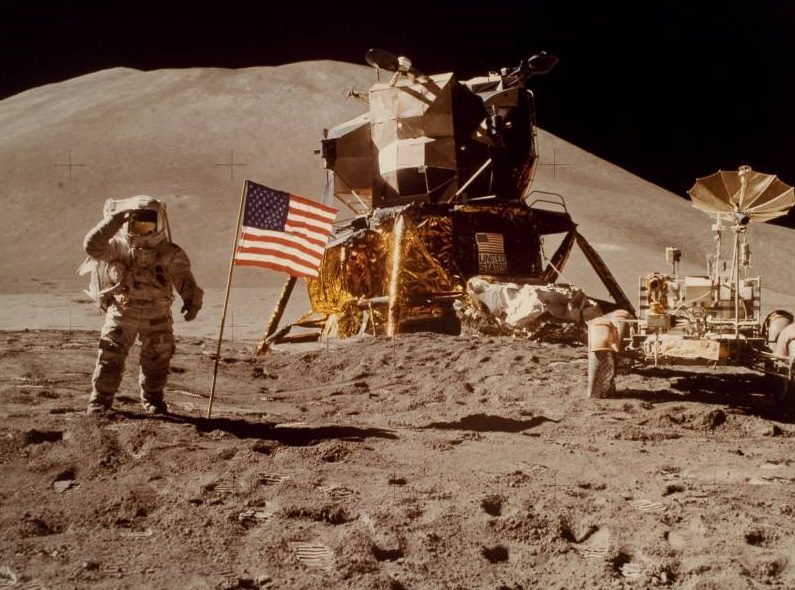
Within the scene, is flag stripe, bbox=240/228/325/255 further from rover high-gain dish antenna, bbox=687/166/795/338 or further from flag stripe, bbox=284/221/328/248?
rover high-gain dish antenna, bbox=687/166/795/338

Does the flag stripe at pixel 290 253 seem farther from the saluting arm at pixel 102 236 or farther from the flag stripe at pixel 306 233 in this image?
the saluting arm at pixel 102 236

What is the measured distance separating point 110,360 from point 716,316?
4294mm

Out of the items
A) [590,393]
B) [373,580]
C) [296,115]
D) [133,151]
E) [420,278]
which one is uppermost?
[296,115]

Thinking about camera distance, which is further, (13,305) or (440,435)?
(13,305)

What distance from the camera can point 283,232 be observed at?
5.58 m

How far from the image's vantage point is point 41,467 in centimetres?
334

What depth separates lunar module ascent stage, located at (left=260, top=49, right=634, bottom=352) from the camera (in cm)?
919

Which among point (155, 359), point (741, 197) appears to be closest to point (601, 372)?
point (741, 197)

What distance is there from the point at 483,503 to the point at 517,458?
0.86 meters

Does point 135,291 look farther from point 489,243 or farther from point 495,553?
point 489,243

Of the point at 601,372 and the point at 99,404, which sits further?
the point at 601,372

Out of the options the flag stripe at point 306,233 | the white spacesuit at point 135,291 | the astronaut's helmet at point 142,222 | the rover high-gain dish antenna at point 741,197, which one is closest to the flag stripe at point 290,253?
the flag stripe at point 306,233

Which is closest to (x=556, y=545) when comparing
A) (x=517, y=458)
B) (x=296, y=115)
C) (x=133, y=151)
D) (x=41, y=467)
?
(x=517, y=458)

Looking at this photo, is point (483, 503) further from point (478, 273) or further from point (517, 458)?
point (478, 273)
